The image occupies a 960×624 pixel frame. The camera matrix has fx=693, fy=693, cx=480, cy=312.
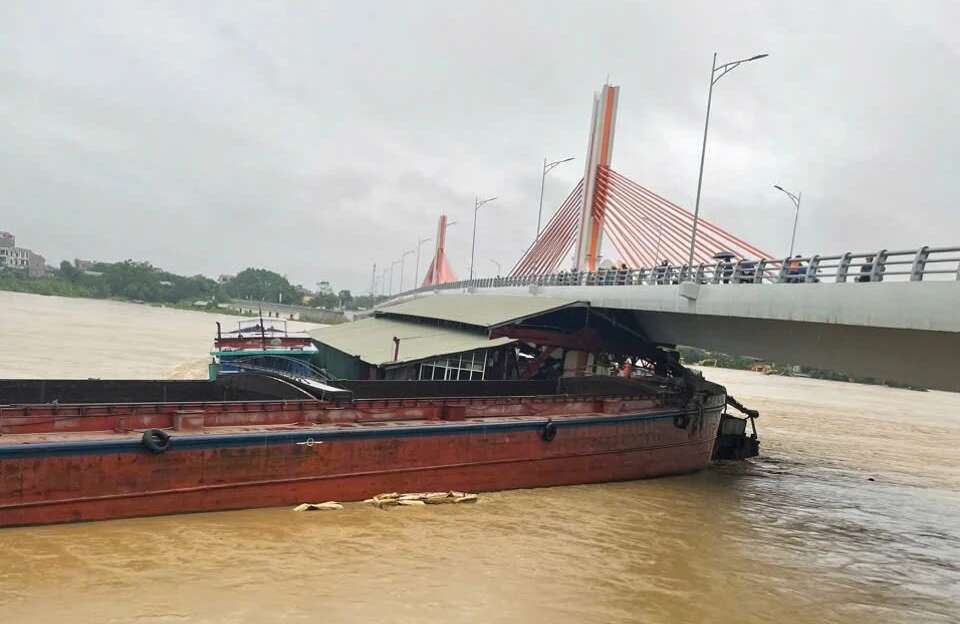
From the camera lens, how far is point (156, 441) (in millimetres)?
11492

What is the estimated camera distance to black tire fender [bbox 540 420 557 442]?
54.3 ft

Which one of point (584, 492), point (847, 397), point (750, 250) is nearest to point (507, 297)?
point (750, 250)

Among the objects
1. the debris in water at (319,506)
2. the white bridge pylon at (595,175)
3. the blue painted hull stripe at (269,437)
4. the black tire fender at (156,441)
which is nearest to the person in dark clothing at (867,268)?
the blue painted hull stripe at (269,437)

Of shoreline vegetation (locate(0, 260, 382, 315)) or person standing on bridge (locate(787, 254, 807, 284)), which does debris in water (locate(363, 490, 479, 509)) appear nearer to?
person standing on bridge (locate(787, 254, 807, 284))

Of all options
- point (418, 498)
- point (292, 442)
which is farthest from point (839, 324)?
point (292, 442)

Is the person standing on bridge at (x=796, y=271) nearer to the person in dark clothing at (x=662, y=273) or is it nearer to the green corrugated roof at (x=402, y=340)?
the person in dark clothing at (x=662, y=273)

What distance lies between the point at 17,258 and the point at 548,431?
20992 centimetres

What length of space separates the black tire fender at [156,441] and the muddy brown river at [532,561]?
1173 mm

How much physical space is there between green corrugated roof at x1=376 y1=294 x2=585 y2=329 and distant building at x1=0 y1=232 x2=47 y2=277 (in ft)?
583

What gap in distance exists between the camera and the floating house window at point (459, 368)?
23359 mm

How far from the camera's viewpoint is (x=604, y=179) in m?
31.7

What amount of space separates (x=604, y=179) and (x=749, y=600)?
76.6 feet

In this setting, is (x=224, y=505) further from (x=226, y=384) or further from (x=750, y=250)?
(x=750, y=250)

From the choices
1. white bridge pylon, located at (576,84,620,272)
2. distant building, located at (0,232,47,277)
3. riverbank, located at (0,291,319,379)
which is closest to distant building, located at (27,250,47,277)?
distant building, located at (0,232,47,277)
